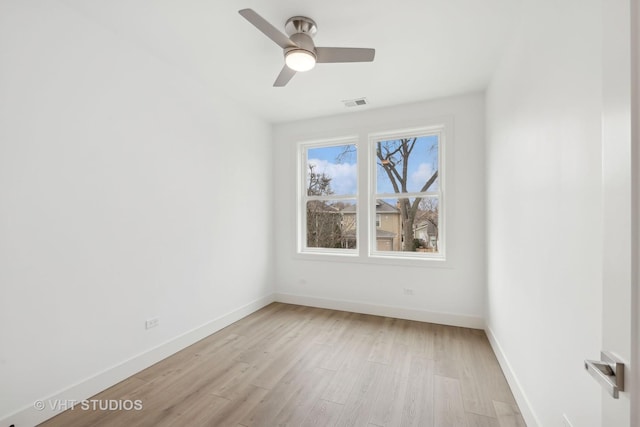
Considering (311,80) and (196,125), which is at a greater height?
(311,80)

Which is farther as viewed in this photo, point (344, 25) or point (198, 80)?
point (198, 80)

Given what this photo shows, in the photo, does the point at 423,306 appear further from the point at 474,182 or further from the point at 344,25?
the point at 344,25

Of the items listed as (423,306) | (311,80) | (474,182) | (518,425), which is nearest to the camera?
(518,425)

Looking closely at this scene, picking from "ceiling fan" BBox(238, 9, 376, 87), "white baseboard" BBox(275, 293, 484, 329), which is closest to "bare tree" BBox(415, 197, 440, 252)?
"white baseboard" BBox(275, 293, 484, 329)

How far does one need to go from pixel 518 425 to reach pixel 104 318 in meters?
2.97

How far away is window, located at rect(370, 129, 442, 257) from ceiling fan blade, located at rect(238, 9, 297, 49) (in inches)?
84.7

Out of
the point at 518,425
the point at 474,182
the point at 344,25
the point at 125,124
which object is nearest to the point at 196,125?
the point at 125,124

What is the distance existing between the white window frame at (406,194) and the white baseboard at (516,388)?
1.14 meters

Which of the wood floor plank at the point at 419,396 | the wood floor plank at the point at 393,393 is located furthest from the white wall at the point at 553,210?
the wood floor plank at the point at 393,393

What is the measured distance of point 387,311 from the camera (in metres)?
3.61

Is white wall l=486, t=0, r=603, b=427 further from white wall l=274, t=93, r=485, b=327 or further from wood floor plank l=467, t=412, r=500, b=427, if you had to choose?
white wall l=274, t=93, r=485, b=327

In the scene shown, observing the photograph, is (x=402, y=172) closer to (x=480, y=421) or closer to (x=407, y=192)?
(x=407, y=192)

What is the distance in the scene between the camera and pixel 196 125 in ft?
9.64

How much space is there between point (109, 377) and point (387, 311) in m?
2.90
